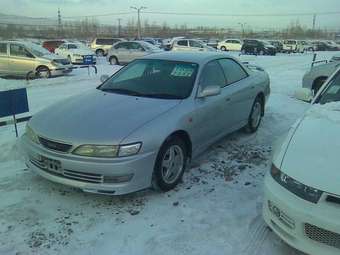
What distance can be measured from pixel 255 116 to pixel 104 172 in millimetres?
3735

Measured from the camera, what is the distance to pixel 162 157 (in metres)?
4.11

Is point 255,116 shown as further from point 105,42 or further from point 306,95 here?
point 105,42

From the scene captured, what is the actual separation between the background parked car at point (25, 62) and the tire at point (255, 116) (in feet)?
37.8

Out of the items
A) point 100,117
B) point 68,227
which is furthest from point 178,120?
point 68,227

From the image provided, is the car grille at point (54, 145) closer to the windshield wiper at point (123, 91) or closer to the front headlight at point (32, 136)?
the front headlight at point (32, 136)

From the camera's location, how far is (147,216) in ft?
12.7

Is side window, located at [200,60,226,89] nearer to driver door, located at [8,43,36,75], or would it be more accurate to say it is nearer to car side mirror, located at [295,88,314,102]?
car side mirror, located at [295,88,314,102]

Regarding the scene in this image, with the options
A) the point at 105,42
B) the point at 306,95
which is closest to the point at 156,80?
the point at 306,95

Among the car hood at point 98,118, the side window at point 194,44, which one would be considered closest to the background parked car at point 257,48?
the side window at point 194,44

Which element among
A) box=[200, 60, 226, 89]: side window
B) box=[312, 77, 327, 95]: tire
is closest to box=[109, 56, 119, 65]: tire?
box=[312, 77, 327, 95]: tire

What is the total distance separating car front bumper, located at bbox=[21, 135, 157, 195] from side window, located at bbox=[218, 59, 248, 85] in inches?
93.1

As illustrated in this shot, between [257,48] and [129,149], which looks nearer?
[129,149]

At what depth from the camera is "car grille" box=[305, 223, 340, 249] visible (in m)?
2.69

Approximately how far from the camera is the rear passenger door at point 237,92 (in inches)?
222
